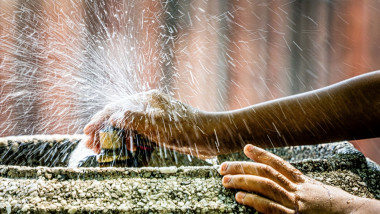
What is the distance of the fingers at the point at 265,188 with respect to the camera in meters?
1.10

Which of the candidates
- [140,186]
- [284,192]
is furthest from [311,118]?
[140,186]

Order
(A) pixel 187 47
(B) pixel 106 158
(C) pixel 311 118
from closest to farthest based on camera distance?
(B) pixel 106 158, (C) pixel 311 118, (A) pixel 187 47

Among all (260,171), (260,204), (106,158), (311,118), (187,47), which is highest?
(187,47)

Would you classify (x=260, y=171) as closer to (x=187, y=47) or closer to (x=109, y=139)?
(x=109, y=139)

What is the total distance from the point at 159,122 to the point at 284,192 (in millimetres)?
793

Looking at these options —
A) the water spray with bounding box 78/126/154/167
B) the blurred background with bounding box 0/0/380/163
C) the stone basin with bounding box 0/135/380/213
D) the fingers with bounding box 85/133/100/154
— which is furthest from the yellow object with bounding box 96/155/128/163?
the blurred background with bounding box 0/0/380/163

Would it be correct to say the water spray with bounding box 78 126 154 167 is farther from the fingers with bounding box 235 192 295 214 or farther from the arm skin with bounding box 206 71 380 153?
the fingers with bounding box 235 192 295 214

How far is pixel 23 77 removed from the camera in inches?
139

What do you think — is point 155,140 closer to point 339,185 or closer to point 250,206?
point 250,206

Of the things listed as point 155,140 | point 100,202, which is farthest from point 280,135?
point 100,202

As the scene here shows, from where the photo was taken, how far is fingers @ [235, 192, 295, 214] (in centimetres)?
107

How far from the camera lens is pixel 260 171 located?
1.17 metres

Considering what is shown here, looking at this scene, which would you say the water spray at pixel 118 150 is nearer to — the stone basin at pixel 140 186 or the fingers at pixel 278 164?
the stone basin at pixel 140 186

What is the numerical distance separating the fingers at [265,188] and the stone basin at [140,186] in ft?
0.19
